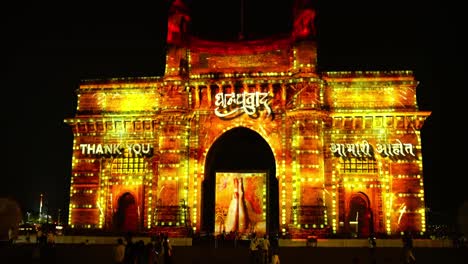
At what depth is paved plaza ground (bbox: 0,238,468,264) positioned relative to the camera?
26453 mm

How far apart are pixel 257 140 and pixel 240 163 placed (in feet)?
7.30

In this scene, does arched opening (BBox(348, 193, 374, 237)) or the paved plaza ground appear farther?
arched opening (BBox(348, 193, 374, 237))

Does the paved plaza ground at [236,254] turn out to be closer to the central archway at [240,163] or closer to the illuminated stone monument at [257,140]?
the illuminated stone monument at [257,140]

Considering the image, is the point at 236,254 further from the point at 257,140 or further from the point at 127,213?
the point at 127,213

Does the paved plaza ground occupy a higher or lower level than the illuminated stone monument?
lower

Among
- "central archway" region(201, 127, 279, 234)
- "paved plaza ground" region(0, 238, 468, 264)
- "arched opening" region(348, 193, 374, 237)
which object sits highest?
"central archway" region(201, 127, 279, 234)

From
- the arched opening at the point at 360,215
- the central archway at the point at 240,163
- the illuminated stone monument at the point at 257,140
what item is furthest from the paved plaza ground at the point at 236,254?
the central archway at the point at 240,163

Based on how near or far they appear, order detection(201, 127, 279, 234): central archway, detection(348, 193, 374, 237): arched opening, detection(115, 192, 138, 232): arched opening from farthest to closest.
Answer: detection(115, 192, 138, 232): arched opening, detection(201, 127, 279, 234): central archway, detection(348, 193, 374, 237): arched opening

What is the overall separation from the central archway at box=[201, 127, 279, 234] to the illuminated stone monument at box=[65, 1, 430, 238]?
136mm

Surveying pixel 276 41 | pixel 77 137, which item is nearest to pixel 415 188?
pixel 276 41

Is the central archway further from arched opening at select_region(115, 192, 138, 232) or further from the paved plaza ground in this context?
the paved plaza ground

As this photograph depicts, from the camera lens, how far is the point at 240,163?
41688mm

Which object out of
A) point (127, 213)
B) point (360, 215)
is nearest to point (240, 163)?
point (127, 213)

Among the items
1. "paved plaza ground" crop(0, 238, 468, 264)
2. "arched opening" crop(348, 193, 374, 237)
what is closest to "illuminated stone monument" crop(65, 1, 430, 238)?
"arched opening" crop(348, 193, 374, 237)
